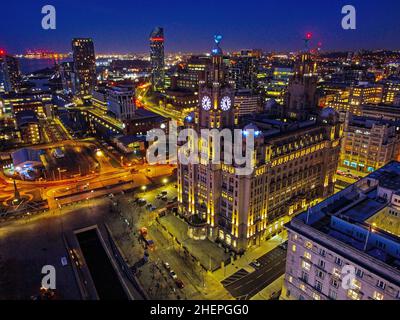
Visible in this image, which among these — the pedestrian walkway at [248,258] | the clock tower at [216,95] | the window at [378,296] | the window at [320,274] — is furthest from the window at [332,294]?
the clock tower at [216,95]

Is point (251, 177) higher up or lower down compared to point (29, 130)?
lower down

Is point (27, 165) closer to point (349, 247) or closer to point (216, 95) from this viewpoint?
point (216, 95)

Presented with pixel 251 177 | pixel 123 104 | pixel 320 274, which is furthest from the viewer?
pixel 123 104

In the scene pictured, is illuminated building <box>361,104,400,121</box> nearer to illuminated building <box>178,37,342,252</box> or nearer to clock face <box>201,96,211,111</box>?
illuminated building <box>178,37,342,252</box>

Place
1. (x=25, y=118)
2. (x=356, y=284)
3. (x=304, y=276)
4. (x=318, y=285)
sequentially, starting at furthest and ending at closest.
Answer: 1. (x=25, y=118)
2. (x=304, y=276)
3. (x=318, y=285)
4. (x=356, y=284)

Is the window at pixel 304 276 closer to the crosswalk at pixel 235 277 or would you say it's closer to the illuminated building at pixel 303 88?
the crosswalk at pixel 235 277

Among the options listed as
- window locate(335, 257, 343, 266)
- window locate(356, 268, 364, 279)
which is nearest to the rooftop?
window locate(335, 257, 343, 266)

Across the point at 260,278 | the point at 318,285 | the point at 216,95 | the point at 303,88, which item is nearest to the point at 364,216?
the point at 318,285
